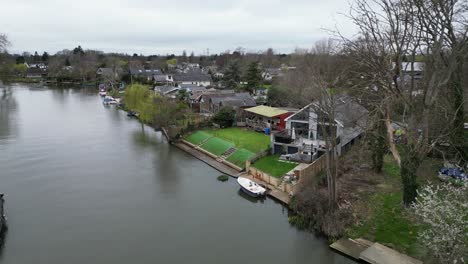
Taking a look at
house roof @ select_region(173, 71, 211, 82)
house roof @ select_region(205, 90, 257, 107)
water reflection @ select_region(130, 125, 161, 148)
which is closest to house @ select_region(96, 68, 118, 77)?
house roof @ select_region(173, 71, 211, 82)

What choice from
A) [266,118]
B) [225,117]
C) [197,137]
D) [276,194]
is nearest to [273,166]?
[276,194]

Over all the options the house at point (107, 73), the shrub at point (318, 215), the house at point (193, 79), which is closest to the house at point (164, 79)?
the house at point (193, 79)

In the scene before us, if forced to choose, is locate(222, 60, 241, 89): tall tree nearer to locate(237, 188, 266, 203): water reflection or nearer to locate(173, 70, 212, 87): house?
locate(173, 70, 212, 87): house

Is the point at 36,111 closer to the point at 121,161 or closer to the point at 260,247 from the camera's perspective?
the point at 121,161

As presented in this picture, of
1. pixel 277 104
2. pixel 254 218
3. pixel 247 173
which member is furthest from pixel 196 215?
pixel 277 104

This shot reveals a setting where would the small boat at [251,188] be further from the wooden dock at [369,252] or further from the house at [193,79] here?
the house at [193,79]

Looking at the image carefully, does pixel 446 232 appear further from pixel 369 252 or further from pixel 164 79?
pixel 164 79
